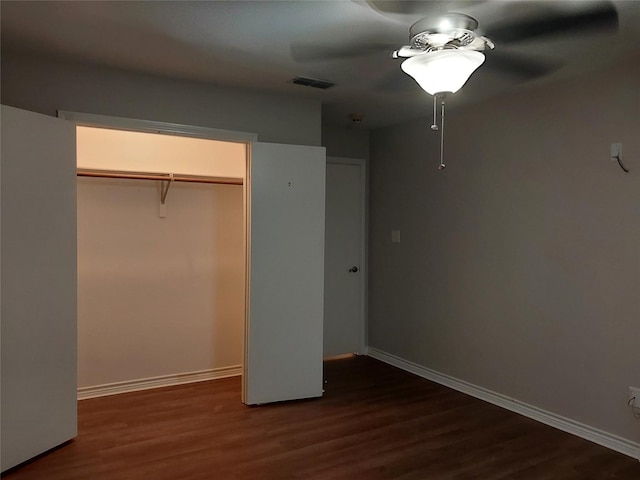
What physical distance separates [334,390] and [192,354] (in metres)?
1.30

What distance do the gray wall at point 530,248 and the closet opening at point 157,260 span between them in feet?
5.57

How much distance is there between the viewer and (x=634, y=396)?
2.96 m

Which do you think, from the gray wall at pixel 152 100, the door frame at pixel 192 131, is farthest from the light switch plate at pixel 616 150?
the door frame at pixel 192 131

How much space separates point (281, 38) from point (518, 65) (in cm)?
155

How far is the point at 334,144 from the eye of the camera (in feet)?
16.4

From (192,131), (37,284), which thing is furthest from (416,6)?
(37,284)

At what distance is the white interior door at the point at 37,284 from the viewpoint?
8.71ft

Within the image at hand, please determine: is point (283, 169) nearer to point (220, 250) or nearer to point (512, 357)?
point (220, 250)

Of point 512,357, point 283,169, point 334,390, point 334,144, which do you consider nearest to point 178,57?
point 283,169

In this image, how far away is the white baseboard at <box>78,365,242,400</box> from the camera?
385 centimetres

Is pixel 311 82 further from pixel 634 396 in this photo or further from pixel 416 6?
pixel 634 396

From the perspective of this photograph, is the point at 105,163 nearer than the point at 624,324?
No

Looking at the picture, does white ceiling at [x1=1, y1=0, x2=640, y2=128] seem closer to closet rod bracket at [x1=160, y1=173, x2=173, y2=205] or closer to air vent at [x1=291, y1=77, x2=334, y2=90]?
air vent at [x1=291, y1=77, x2=334, y2=90]

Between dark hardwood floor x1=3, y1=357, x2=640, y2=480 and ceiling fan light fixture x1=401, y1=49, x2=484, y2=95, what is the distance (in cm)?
210
